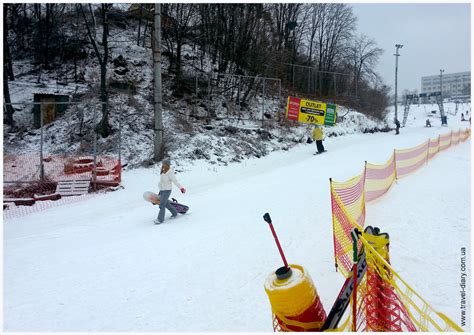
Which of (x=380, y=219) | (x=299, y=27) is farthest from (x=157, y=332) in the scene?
(x=299, y=27)

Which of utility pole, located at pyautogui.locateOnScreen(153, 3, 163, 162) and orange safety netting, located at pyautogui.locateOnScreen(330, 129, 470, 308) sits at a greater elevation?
utility pole, located at pyautogui.locateOnScreen(153, 3, 163, 162)

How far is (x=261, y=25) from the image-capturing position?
26516 mm

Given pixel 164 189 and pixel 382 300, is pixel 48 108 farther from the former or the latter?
pixel 382 300

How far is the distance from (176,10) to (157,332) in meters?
24.6

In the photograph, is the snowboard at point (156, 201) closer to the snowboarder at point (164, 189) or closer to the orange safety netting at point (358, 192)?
the snowboarder at point (164, 189)

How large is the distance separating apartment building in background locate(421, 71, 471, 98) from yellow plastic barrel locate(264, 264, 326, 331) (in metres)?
96.6

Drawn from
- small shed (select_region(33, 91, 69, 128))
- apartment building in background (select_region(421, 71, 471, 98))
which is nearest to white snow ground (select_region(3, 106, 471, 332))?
small shed (select_region(33, 91, 69, 128))

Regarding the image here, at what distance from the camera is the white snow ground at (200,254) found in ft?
14.1

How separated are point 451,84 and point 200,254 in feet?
362

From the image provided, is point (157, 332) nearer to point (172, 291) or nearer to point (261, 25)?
point (172, 291)

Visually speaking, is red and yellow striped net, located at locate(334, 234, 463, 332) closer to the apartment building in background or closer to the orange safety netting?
the orange safety netting

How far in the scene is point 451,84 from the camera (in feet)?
318

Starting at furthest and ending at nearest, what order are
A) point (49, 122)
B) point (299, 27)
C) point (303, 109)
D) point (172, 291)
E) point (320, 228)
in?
point (299, 27), point (303, 109), point (49, 122), point (320, 228), point (172, 291)

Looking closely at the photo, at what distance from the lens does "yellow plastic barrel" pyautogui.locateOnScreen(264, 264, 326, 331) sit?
107 inches
